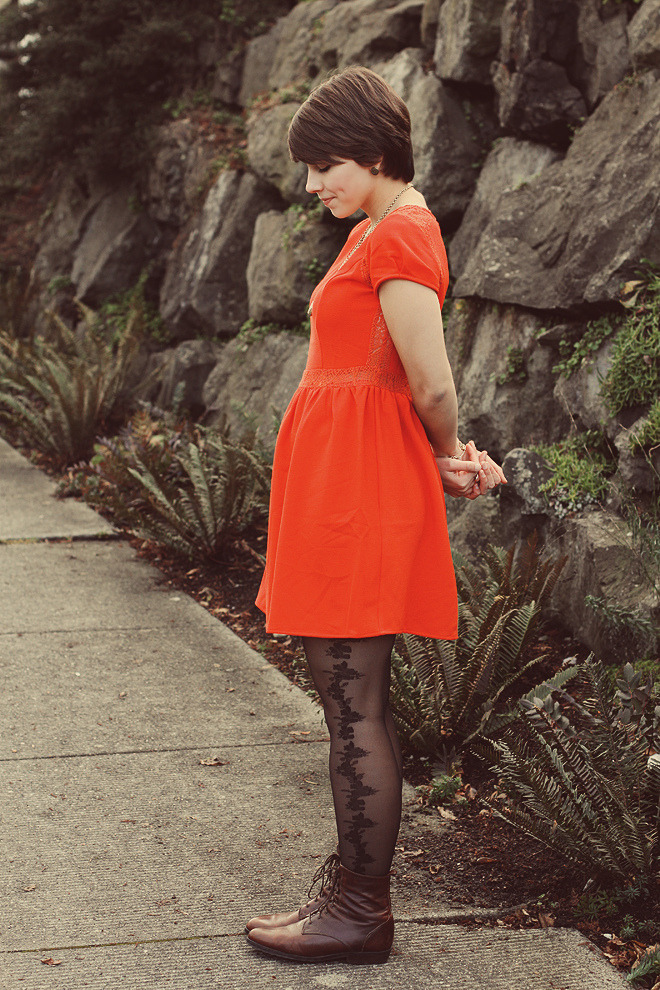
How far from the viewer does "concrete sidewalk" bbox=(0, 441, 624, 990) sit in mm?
2195

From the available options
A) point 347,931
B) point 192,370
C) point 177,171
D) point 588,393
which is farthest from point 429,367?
point 177,171

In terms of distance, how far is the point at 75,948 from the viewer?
223 cm

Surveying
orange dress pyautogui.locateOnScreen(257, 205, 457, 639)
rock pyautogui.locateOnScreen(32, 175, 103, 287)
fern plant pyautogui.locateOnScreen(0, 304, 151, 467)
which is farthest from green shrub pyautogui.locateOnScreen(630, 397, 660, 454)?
rock pyautogui.locateOnScreen(32, 175, 103, 287)

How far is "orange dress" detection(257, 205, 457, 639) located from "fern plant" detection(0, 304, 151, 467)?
195 inches

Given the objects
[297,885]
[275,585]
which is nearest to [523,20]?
[275,585]

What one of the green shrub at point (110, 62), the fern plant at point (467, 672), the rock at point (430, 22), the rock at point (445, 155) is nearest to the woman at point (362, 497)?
the fern plant at point (467, 672)

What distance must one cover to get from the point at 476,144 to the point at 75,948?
15.4 feet

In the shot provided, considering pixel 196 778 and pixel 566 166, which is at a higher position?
pixel 566 166

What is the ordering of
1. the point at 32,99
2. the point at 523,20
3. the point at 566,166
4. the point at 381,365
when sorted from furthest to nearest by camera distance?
1. the point at 32,99
2. the point at 523,20
3. the point at 566,166
4. the point at 381,365

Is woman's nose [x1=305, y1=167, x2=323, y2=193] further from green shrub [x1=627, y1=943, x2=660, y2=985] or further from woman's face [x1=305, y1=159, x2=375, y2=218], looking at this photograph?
green shrub [x1=627, y1=943, x2=660, y2=985]

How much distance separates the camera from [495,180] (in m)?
5.16

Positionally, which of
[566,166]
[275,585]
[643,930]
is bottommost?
[643,930]

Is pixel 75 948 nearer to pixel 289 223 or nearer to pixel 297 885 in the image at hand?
pixel 297 885

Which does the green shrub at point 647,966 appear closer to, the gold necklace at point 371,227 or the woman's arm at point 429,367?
the woman's arm at point 429,367
